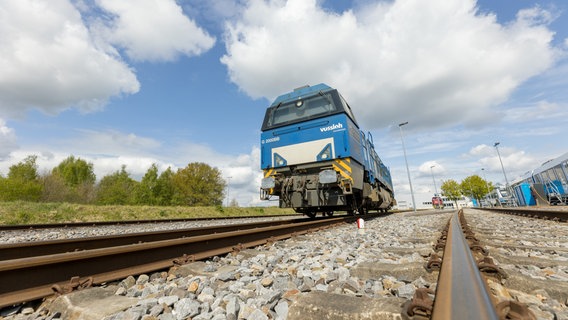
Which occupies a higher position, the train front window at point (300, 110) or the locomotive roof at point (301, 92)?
A: the locomotive roof at point (301, 92)

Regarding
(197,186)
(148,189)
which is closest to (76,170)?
(148,189)

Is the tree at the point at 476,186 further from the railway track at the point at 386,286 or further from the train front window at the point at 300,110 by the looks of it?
the railway track at the point at 386,286

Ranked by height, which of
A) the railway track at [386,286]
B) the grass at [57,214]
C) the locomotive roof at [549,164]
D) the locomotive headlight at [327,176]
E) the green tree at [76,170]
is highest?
the green tree at [76,170]

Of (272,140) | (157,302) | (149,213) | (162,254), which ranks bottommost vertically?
(157,302)

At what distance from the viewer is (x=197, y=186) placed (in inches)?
1618

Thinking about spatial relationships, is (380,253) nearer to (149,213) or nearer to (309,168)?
(309,168)

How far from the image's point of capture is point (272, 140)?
7512mm

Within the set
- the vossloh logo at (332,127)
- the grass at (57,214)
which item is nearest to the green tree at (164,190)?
the grass at (57,214)

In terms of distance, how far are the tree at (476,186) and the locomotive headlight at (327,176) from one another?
62.5 metres

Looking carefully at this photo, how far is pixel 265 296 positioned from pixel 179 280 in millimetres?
915

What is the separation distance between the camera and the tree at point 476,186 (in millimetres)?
54312

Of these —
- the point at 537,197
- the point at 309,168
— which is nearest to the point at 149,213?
the point at 309,168

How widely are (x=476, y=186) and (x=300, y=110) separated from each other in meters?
62.4

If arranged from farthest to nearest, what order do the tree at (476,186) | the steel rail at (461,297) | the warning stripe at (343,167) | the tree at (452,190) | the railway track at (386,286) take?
the tree at (452,190) → the tree at (476,186) → the warning stripe at (343,167) → the railway track at (386,286) → the steel rail at (461,297)
